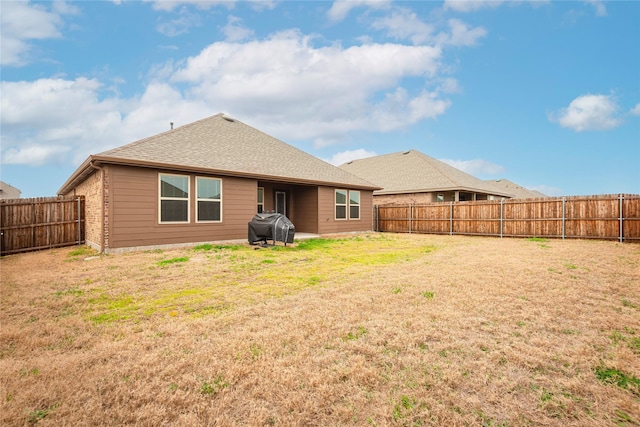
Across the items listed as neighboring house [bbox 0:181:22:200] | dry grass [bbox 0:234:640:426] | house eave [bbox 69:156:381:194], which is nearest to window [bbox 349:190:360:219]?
house eave [bbox 69:156:381:194]

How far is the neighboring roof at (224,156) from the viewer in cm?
996

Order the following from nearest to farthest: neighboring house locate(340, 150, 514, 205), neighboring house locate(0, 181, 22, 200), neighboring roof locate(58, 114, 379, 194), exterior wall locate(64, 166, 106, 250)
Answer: exterior wall locate(64, 166, 106, 250), neighboring roof locate(58, 114, 379, 194), neighboring house locate(340, 150, 514, 205), neighboring house locate(0, 181, 22, 200)

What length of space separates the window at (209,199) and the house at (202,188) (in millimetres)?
38

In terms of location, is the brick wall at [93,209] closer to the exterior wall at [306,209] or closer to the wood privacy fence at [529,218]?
the exterior wall at [306,209]

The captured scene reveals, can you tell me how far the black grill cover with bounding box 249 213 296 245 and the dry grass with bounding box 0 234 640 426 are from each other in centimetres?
525

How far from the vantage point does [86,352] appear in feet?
9.46

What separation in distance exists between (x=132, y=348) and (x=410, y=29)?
1665 cm

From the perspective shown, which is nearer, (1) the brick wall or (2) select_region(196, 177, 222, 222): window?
(1) the brick wall

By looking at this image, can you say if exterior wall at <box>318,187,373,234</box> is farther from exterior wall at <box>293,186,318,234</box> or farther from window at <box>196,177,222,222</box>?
window at <box>196,177,222,222</box>

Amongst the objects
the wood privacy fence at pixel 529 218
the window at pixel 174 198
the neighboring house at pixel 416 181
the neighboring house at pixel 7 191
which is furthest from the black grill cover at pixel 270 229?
the neighboring house at pixel 7 191

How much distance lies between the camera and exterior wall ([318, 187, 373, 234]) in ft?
51.2

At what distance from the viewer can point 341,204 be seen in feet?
55.2

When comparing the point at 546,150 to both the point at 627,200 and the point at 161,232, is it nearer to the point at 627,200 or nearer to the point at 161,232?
the point at 627,200

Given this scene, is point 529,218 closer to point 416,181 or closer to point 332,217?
point 416,181
